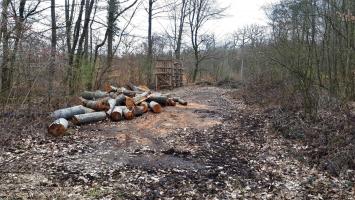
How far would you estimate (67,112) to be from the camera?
9336 mm

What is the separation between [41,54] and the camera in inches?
369

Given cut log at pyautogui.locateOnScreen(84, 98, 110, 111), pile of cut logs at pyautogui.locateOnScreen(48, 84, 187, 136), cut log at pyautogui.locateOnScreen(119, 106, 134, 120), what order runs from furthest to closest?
cut log at pyautogui.locateOnScreen(84, 98, 110, 111), cut log at pyautogui.locateOnScreen(119, 106, 134, 120), pile of cut logs at pyautogui.locateOnScreen(48, 84, 187, 136)

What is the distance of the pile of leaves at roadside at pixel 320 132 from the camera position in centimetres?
655

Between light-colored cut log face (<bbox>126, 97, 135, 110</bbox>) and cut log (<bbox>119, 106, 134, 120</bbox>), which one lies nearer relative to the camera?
cut log (<bbox>119, 106, 134, 120</bbox>)

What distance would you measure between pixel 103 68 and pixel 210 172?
10.2m

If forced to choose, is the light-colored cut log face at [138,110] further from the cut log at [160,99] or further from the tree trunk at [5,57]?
the tree trunk at [5,57]

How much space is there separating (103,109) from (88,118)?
1018mm

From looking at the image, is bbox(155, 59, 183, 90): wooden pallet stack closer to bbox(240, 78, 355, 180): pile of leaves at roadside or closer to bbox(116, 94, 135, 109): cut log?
bbox(240, 78, 355, 180): pile of leaves at roadside

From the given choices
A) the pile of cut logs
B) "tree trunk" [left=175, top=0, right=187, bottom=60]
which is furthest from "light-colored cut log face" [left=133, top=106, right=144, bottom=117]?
"tree trunk" [left=175, top=0, right=187, bottom=60]

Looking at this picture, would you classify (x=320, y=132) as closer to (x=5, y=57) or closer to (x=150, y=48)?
(x=5, y=57)

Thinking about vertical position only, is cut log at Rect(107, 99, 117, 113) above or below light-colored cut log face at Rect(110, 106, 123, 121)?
above

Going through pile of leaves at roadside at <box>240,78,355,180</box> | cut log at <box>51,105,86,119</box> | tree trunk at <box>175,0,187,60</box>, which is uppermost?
tree trunk at <box>175,0,187,60</box>

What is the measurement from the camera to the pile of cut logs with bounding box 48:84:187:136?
895 centimetres

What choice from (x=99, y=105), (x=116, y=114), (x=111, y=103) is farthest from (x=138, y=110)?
(x=99, y=105)
